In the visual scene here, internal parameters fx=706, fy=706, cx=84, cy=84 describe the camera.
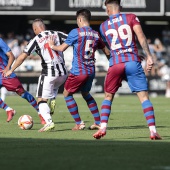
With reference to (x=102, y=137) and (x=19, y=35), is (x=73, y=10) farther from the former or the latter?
(x=102, y=137)

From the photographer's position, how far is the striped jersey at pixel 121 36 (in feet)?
32.8

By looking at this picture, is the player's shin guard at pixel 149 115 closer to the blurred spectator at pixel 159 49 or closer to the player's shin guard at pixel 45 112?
the player's shin guard at pixel 45 112

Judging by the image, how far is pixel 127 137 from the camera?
10.6 meters

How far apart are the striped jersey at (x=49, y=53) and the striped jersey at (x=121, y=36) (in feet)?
7.07

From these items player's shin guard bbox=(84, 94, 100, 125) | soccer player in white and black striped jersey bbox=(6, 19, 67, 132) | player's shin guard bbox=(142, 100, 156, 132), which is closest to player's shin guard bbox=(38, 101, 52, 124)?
soccer player in white and black striped jersey bbox=(6, 19, 67, 132)

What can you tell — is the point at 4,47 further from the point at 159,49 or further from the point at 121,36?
the point at 159,49

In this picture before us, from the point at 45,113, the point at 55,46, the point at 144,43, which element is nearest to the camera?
the point at 144,43

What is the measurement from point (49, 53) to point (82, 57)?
776 mm

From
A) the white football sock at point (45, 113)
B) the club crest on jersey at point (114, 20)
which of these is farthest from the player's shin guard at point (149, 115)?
the white football sock at point (45, 113)

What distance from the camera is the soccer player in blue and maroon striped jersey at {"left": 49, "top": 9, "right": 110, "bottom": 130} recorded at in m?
11.5

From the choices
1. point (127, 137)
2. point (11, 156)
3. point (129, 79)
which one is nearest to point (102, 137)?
point (127, 137)

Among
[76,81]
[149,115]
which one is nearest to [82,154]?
[149,115]

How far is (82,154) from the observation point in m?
8.16

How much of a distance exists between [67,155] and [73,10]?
74.0ft
